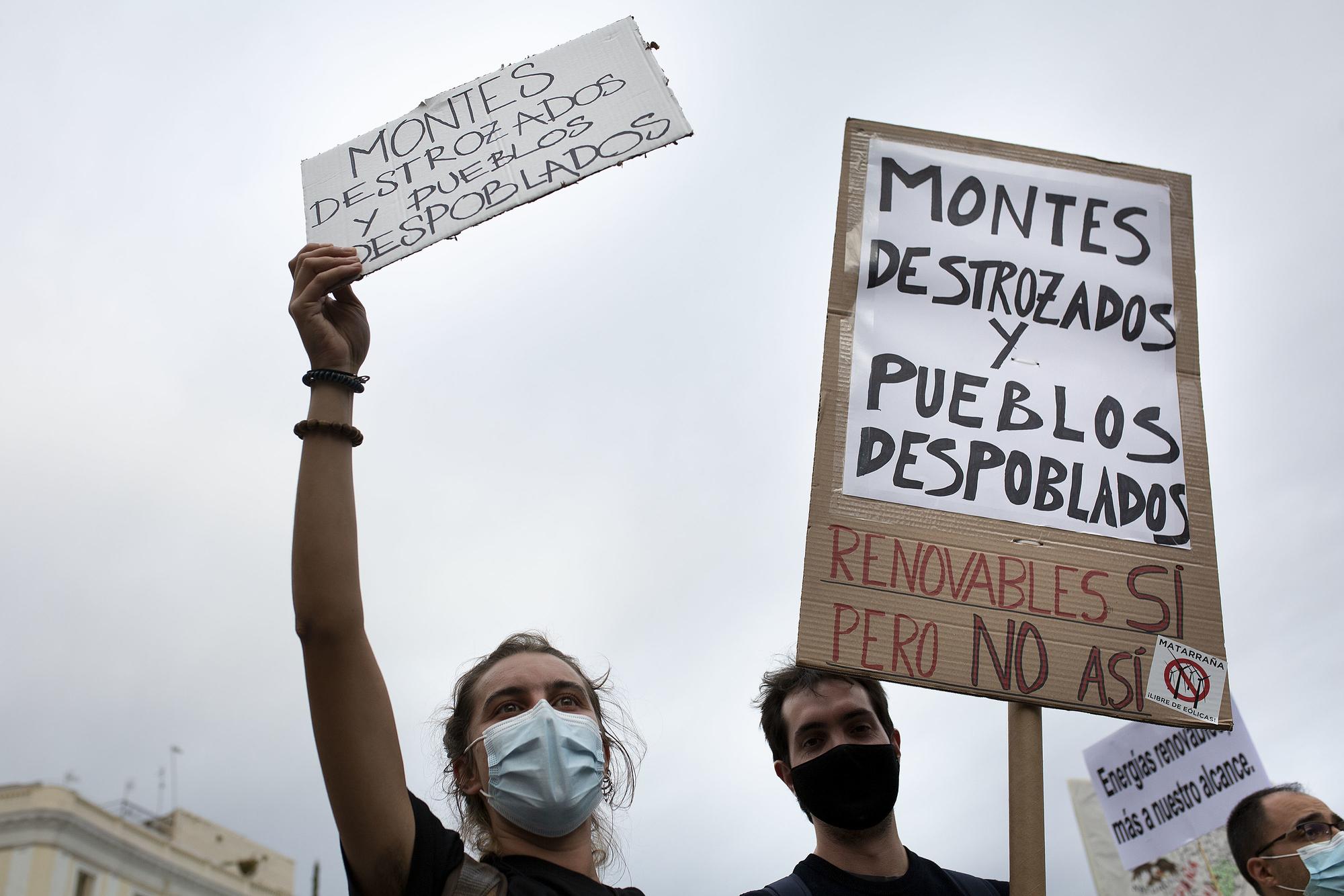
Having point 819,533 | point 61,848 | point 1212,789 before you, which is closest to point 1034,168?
point 819,533

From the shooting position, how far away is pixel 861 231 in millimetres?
3537

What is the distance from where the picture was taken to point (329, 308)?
2572mm

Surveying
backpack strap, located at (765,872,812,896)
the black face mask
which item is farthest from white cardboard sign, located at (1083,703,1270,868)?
backpack strap, located at (765,872,812,896)

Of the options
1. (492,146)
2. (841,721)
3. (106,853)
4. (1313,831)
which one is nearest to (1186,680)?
(841,721)

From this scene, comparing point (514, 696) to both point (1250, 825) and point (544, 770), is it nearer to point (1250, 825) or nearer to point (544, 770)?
point (544, 770)

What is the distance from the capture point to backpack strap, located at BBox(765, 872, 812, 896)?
9.73ft

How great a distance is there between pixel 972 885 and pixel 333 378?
2.15 metres

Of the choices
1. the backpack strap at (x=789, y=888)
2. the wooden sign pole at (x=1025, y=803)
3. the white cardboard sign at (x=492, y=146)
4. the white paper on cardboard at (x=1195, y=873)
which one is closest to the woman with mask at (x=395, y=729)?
the backpack strap at (x=789, y=888)

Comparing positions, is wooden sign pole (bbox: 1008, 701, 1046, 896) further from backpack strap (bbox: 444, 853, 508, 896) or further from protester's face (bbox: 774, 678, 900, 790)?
backpack strap (bbox: 444, 853, 508, 896)

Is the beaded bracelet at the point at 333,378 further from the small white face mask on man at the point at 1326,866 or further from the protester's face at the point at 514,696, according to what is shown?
the small white face mask on man at the point at 1326,866

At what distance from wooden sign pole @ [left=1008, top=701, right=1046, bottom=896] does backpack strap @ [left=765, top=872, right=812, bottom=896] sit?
50cm

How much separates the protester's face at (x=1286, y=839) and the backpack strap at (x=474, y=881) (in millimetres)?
2775

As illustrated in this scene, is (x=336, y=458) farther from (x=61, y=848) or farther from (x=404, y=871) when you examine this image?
(x=61, y=848)

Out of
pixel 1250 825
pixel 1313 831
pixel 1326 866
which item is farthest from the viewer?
pixel 1250 825
